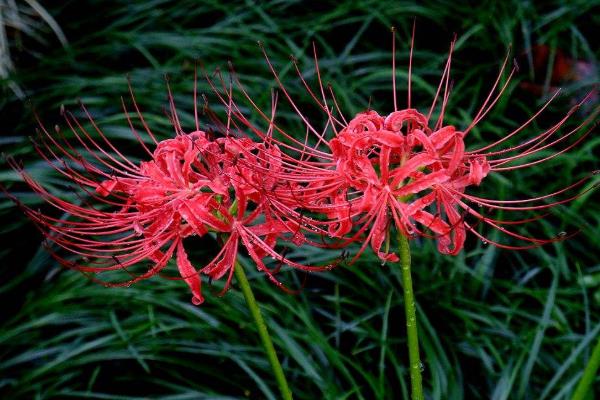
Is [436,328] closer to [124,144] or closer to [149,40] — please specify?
[124,144]

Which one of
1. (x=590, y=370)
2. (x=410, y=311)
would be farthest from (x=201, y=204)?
(x=590, y=370)

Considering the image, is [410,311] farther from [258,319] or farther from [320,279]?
[320,279]

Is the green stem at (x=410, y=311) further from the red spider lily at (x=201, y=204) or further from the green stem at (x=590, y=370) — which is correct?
the green stem at (x=590, y=370)

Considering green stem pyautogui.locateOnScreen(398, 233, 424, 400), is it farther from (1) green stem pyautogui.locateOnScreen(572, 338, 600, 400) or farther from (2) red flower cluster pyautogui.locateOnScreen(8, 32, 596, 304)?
(1) green stem pyautogui.locateOnScreen(572, 338, 600, 400)

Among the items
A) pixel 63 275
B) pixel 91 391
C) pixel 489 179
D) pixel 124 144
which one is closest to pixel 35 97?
pixel 124 144

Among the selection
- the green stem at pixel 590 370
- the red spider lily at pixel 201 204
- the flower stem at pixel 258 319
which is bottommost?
the flower stem at pixel 258 319

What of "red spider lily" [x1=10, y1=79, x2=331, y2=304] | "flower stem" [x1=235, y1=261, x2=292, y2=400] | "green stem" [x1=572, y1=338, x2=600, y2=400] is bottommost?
"flower stem" [x1=235, y1=261, x2=292, y2=400]

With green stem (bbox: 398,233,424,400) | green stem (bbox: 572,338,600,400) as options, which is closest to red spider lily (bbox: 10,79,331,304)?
green stem (bbox: 398,233,424,400)

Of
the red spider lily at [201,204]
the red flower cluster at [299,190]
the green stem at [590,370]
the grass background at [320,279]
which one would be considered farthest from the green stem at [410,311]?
the grass background at [320,279]
